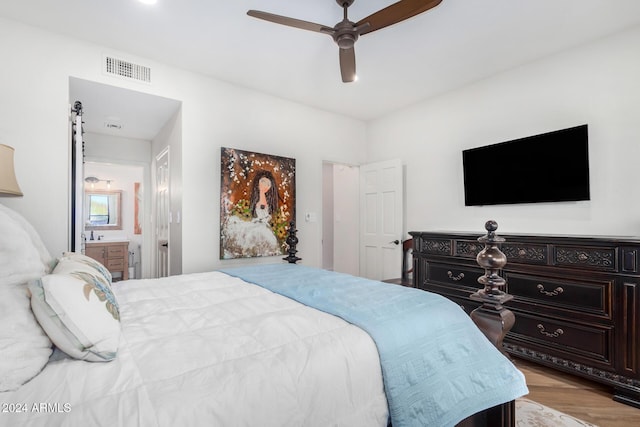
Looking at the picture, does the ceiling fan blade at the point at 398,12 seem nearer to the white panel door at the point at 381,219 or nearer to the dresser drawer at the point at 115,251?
the white panel door at the point at 381,219

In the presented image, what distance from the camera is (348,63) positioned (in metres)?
2.38

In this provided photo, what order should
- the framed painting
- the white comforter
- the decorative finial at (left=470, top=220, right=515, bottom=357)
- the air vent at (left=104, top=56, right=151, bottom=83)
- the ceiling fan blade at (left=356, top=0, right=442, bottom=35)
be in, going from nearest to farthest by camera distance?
1. the white comforter
2. the decorative finial at (left=470, top=220, right=515, bottom=357)
3. the ceiling fan blade at (left=356, top=0, right=442, bottom=35)
4. the air vent at (left=104, top=56, right=151, bottom=83)
5. the framed painting

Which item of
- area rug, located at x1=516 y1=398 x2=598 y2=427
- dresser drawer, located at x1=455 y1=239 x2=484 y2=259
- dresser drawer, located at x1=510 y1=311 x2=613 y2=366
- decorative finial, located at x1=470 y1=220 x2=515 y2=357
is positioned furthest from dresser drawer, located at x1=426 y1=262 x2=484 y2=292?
decorative finial, located at x1=470 y1=220 x2=515 y2=357

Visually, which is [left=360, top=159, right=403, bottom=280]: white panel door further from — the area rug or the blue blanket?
the blue blanket

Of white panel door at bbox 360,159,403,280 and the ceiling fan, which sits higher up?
the ceiling fan

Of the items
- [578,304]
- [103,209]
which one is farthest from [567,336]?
[103,209]

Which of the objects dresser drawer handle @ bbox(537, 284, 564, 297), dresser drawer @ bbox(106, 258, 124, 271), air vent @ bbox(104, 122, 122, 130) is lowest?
dresser drawer @ bbox(106, 258, 124, 271)

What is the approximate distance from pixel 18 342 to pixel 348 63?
93.3 inches

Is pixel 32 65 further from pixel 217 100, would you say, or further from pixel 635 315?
pixel 635 315

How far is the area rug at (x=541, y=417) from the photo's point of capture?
183 cm

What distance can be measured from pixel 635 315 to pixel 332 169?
4912 millimetres

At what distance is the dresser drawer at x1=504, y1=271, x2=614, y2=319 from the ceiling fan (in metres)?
2.16

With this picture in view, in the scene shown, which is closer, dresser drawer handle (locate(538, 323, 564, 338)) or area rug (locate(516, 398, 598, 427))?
area rug (locate(516, 398, 598, 427))

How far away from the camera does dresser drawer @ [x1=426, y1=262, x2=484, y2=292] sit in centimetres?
289
